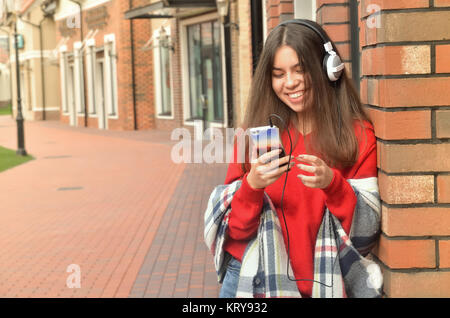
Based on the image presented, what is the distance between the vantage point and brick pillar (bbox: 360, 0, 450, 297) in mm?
1971

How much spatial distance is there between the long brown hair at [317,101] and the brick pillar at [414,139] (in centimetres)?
9

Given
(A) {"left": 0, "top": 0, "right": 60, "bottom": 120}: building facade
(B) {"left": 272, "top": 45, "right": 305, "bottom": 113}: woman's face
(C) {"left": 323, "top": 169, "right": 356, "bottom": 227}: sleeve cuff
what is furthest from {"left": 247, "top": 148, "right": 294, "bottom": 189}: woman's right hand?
(A) {"left": 0, "top": 0, "right": 60, "bottom": 120}: building facade

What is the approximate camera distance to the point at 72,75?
39156mm

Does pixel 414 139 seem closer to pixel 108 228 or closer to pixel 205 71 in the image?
pixel 108 228

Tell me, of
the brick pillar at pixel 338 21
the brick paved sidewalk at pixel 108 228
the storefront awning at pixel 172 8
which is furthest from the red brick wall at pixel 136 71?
the brick pillar at pixel 338 21

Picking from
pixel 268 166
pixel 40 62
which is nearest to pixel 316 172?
pixel 268 166

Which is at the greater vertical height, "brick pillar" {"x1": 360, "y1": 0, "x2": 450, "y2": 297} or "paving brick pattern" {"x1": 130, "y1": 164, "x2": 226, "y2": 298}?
"brick pillar" {"x1": 360, "y1": 0, "x2": 450, "y2": 297}

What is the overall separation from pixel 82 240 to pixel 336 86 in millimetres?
6183

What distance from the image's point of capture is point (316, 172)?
186cm

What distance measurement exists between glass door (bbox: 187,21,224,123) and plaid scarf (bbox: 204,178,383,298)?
20.2m

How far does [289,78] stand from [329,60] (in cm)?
12

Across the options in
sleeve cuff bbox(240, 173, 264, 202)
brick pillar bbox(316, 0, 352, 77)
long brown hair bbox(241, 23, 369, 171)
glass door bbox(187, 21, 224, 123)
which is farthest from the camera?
glass door bbox(187, 21, 224, 123)

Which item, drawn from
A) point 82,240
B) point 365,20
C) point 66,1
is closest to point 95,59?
point 66,1

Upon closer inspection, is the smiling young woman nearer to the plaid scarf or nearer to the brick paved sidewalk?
the plaid scarf
